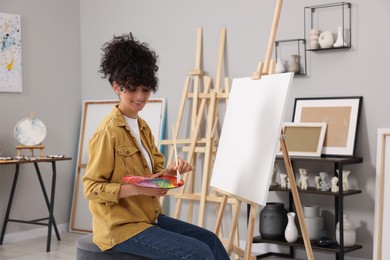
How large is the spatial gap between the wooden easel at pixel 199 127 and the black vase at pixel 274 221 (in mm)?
346

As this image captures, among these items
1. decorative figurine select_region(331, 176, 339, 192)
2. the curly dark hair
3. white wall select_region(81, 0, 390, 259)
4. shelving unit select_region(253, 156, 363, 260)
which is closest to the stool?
the curly dark hair

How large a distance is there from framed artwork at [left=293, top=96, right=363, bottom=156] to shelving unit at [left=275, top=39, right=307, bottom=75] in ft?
0.92

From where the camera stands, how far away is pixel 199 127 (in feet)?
17.0

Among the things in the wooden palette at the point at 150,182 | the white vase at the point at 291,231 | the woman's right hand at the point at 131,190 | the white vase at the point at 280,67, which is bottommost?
the white vase at the point at 291,231

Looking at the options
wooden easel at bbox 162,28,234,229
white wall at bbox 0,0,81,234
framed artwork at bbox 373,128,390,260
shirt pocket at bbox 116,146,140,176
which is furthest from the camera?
white wall at bbox 0,0,81,234

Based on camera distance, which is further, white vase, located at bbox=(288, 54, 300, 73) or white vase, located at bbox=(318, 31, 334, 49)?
white vase, located at bbox=(288, 54, 300, 73)

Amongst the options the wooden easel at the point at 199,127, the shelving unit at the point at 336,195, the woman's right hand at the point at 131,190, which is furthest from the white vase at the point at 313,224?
the woman's right hand at the point at 131,190

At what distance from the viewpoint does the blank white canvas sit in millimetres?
3295

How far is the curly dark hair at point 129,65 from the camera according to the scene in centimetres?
283

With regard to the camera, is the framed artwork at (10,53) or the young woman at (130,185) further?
the framed artwork at (10,53)

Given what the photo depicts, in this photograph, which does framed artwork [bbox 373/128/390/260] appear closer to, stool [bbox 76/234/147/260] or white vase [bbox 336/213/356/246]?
white vase [bbox 336/213/356/246]

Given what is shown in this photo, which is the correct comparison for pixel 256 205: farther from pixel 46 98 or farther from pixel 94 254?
pixel 46 98

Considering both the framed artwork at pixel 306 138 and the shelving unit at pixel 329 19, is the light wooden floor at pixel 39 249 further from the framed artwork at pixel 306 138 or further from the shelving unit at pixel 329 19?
the shelving unit at pixel 329 19

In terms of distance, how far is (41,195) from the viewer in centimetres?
579
